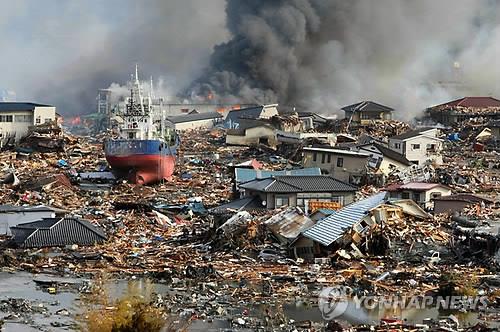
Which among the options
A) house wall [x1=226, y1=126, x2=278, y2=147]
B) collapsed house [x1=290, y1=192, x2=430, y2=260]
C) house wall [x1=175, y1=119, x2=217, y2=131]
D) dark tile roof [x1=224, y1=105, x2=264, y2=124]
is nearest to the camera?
collapsed house [x1=290, y1=192, x2=430, y2=260]

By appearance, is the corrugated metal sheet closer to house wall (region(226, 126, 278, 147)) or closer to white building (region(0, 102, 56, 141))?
house wall (region(226, 126, 278, 147))

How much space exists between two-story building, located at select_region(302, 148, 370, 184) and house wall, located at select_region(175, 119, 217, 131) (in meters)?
21.4

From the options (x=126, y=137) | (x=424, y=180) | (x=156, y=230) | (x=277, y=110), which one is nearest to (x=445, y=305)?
(x=156, y=230)

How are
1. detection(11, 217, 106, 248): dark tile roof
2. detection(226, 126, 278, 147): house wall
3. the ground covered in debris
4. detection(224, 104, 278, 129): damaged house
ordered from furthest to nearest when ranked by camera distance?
1. detection(224, 104, 278, 129): damaged house
2. detection(226, 126, 278, 147): house wall
3. detection(11, 217, 106, 248): dark tile roof
4. the ground covered in debris

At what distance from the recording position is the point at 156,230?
19516 millimetres

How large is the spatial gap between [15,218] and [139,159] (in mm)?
10057

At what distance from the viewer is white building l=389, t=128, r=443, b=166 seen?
31484 millimetres

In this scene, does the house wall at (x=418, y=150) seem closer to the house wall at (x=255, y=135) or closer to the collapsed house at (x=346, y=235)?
the house wall at (x=255, y=135)

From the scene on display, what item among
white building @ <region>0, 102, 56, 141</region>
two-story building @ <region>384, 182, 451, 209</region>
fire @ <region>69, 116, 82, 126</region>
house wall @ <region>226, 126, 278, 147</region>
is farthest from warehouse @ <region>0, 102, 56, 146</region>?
fire @ <region>69, 116, 82, 126</region>

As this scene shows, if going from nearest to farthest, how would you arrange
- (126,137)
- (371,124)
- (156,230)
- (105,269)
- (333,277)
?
1. (333,277)
2. (105,269)
3. (156,230)
4. (126,137)
5. (371,124)

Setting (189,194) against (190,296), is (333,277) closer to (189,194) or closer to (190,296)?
(190,296)

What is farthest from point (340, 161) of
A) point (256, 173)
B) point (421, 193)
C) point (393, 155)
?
point (421, 193)

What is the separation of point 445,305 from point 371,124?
29.9 m

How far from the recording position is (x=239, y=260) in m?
15.9
